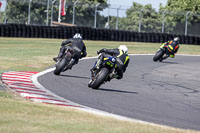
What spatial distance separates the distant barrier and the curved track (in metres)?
14.3

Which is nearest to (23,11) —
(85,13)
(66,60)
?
(85,13)

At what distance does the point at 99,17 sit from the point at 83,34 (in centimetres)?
532

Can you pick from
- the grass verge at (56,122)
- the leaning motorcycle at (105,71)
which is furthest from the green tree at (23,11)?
the grass verge at (56,122)

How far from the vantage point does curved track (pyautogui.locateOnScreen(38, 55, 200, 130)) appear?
28.7 ft

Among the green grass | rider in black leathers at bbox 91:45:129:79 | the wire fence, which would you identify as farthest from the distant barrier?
the green grass

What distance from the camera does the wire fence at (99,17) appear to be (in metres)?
35.7

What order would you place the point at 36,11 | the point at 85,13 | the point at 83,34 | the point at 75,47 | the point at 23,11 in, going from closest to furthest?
the point at 75,47 < the point at 83,34 < the point at 23,11 < the point at 36,11 < the point at 85,13

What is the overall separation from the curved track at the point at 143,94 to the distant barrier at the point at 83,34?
563 inches

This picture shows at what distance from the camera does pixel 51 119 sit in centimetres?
697

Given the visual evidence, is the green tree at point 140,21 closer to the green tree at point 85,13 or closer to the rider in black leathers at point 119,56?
the green tree at point 85,13

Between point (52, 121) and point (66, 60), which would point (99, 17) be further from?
point (52, 121)

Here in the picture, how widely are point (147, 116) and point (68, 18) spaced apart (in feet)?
110

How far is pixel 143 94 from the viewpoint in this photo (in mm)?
11594

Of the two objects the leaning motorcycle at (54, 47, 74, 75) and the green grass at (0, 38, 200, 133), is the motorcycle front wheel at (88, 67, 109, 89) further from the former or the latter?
the green grass at (0, 38, 200, 133)
